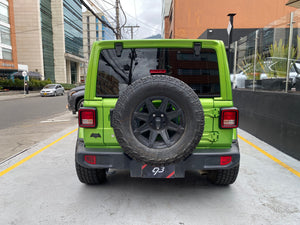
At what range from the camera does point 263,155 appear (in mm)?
5086

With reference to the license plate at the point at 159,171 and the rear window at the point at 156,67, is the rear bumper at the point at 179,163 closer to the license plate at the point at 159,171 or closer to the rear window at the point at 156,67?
the license plate at the point at 159,171

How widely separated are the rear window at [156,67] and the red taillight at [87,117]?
0.23m

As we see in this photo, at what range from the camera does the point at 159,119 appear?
2648 millimetres

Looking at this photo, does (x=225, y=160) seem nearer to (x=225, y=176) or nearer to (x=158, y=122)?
(x=225, y=176)

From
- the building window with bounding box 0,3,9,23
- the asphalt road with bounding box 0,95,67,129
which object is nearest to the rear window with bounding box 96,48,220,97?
the asphalt road with bounding box 0,95,67,129

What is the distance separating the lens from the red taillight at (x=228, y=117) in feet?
9.35

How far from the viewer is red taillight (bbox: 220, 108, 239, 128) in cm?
285

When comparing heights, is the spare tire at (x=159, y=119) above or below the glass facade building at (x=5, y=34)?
below

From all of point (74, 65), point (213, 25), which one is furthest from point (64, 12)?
point (213, 25)

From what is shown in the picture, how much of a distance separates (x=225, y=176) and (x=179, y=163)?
941 mm

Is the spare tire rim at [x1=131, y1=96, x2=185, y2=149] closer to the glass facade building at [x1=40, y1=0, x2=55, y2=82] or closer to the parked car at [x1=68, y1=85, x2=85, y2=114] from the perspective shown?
the parked car at [x1=68, y1=85, x2=85, y2=114]

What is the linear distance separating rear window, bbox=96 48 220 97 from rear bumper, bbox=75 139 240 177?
28.6 inches

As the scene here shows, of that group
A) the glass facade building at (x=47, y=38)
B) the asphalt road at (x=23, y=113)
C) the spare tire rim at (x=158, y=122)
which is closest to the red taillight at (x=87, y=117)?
the spare tire rim at (x=158, y=122)

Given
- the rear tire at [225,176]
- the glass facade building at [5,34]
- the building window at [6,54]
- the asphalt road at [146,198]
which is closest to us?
the asphalt road at [146,198]
